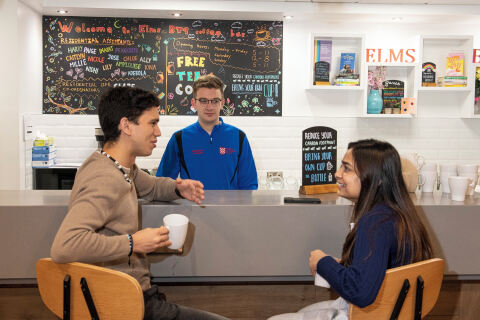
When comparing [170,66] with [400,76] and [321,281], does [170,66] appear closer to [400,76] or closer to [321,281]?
[400,76]

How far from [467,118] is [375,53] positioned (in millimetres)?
1148

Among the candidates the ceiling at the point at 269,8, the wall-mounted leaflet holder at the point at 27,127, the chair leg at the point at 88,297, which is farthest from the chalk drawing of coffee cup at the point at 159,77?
the chair leg at the point at 88,297

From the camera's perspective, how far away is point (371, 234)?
55.4 inches

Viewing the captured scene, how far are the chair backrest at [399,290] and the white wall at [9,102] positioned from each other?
11.5ft

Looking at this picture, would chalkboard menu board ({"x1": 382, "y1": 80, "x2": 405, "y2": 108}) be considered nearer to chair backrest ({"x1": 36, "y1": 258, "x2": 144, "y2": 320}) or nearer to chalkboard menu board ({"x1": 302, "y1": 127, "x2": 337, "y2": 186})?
chalkboard menu board ({"x1": 302, "y1": 127, "x2": 337, "y2": 186})

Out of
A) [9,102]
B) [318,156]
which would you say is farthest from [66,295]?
[9,102]

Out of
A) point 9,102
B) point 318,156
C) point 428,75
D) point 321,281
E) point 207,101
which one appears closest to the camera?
point 321,281

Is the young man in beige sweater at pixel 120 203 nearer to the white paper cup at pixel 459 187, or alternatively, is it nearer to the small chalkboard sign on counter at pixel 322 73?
the white paper cup at pixel 459 187

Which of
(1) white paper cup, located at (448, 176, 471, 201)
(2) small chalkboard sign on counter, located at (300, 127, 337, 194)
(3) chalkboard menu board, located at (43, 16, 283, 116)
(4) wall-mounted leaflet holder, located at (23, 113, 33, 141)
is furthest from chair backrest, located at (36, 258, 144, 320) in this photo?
(3) chalkboard menu board, located at (43, 16, 283, 116)

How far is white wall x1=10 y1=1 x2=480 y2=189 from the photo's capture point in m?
4.75

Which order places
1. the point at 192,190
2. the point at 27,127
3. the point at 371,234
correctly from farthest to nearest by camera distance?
the point at 27,127, the point at 192,190, the point at 371,234

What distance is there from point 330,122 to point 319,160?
276 centimetres

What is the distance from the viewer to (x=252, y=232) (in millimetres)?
1805

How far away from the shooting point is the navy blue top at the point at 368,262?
4.46 ft
